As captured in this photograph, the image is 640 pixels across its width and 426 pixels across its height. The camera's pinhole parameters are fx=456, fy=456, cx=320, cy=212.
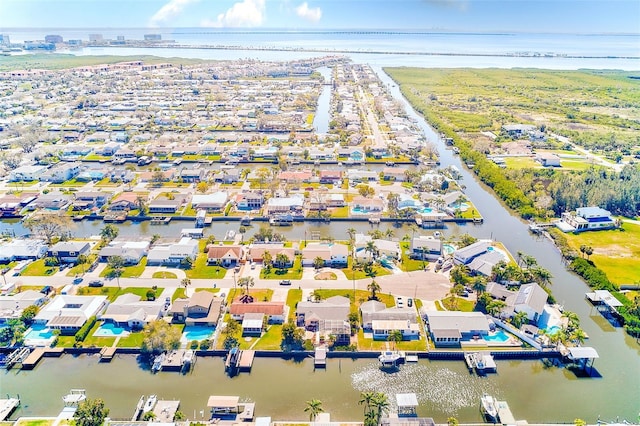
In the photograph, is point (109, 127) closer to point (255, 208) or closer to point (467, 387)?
point (255, 208)

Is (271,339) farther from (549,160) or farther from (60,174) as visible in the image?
(549,160)

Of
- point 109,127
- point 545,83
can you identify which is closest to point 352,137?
point 109,127

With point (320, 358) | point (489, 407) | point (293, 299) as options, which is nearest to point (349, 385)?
point (320, 358)

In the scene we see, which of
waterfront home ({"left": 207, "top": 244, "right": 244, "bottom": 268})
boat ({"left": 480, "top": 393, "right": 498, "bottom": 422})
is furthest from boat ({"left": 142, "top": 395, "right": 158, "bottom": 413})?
boat ({"left": 480, "top": 393, "right": 498, "bottom": 422})

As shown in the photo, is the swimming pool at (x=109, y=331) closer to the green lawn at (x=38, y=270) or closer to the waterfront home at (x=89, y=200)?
the green lawn at (x=38, y=270)

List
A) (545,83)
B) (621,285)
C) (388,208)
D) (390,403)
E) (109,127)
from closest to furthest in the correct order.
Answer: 1. (390,403)
2. (621,285)
3. (388,208)
4. (109,127)
5. (545,83)

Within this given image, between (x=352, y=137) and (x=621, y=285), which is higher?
(x=352, y=137)

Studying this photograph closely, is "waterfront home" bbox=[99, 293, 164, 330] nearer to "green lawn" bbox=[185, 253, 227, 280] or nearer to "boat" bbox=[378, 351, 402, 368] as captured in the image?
"green lawn" bbox=[185, 253, 227, 280]

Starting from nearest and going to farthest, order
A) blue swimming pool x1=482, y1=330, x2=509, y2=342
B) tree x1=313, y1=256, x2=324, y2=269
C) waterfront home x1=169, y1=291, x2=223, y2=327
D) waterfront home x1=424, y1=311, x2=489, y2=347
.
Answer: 1. waterfront home x1=424, y1=311, x2=489, y2=347
2. blue swimming pool x1=482, y1=330, x2=509, y2=342
3. waterfront home x1=169, y1=291, x2=223, y2=327
4. tree x1=313, y1=256, x2=324, y2=269
